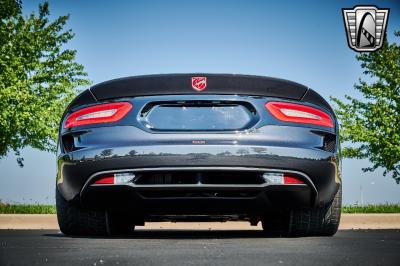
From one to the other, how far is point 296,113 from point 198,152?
0.90 meters

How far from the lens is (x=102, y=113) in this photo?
5238mm

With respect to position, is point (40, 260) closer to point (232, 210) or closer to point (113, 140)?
point (113, 140)

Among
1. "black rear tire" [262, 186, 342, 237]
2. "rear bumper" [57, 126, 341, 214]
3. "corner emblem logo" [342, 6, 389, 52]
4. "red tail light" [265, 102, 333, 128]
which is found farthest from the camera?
"corner emblem logo" [342, 6, 389, 52]

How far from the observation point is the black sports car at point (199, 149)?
500 cm

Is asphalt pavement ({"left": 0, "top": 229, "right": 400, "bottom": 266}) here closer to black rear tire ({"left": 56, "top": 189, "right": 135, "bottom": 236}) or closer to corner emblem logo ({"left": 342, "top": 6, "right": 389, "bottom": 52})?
black rear tire ({"left": 56, "top": 189, "right": 135, "bottom": 236})

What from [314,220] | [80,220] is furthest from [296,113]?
[80,220]

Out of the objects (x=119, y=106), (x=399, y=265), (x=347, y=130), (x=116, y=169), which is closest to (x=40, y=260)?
(x=116, y=169)

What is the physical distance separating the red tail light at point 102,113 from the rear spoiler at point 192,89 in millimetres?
76

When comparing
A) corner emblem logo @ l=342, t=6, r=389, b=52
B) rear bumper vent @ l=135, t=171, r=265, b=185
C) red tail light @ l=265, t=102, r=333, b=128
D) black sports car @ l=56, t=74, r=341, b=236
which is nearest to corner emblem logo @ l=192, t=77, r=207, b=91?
black sports car @ l=56, t=74, r=341, b=236

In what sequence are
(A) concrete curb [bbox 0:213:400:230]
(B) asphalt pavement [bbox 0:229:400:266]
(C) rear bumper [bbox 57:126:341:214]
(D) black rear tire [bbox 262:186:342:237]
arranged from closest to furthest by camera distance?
(B) asphalt pavement [bbox 0:229:400:266]
(C) rear bumper [bbox 57:126:341:214]
(D) black rear tire [bbox 262:186:342:237]
(A) concrete curb [bbox 0:213:400:230]

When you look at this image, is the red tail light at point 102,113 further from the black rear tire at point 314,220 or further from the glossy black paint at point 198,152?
the black rear tire at point 314,220

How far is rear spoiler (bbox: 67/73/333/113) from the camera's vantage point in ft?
17.1

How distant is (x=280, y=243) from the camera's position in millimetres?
5016

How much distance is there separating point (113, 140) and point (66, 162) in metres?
0.48
